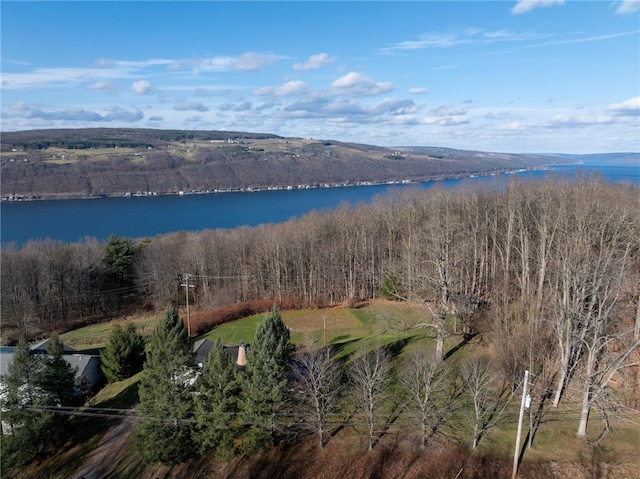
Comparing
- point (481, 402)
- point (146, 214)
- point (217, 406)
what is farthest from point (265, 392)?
point (146, 214)

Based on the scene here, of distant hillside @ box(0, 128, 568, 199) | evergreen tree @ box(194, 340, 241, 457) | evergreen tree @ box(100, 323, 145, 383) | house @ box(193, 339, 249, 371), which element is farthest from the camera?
distant hillside @ box(0, 128, 568, 199)

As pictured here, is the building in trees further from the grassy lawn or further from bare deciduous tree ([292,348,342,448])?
the grassy lawn

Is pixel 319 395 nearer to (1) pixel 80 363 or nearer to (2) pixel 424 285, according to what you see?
(2) pixel 424 285

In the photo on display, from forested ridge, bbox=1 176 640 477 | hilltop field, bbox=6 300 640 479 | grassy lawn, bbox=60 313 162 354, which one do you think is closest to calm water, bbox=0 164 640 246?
forested ridge, bbox=1 176 640 477

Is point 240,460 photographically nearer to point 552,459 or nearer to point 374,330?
point 552,459

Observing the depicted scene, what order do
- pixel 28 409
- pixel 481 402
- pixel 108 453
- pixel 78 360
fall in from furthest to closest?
1. pixel 78 360
2. pixel 108 453
3. pixel 28 409
4. pixel 481 402

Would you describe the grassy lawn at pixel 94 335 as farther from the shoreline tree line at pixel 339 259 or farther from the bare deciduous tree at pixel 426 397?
the bare deciduous tree at pixel 426 397

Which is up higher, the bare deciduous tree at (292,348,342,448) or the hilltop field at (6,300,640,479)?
the bare deciduous tree at (292,348,342,448)
